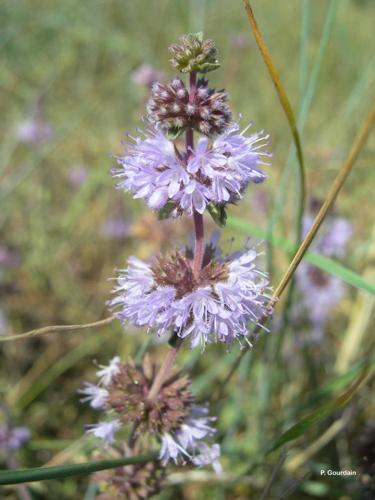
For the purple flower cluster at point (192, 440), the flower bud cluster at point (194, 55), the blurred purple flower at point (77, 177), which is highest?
the blurred purple flower at point (77, 177)

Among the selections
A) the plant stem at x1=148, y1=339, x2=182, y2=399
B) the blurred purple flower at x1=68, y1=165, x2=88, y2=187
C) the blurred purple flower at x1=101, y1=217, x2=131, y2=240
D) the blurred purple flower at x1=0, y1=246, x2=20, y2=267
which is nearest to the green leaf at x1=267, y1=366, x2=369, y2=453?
the plant stem at x1=148, y1=339, x2=182, y2=399

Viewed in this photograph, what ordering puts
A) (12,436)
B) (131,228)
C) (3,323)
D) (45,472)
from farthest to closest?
(131,228) → (3,323) → (12,436) → (45,472)

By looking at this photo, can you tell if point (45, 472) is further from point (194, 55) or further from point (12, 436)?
point (12, 436)

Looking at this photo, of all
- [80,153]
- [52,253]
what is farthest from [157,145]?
[80,153]

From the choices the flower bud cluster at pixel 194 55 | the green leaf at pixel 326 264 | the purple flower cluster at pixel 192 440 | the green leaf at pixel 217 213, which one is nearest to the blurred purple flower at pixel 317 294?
the green leaf at pixel 326 264

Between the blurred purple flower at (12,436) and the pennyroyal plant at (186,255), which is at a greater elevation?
the pennyroyal plant at (186,255)

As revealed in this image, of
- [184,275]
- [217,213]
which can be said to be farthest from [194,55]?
[184,275]

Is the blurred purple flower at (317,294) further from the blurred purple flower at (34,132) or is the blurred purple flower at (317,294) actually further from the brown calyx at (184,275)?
the blurred purple flower at (34,132)
